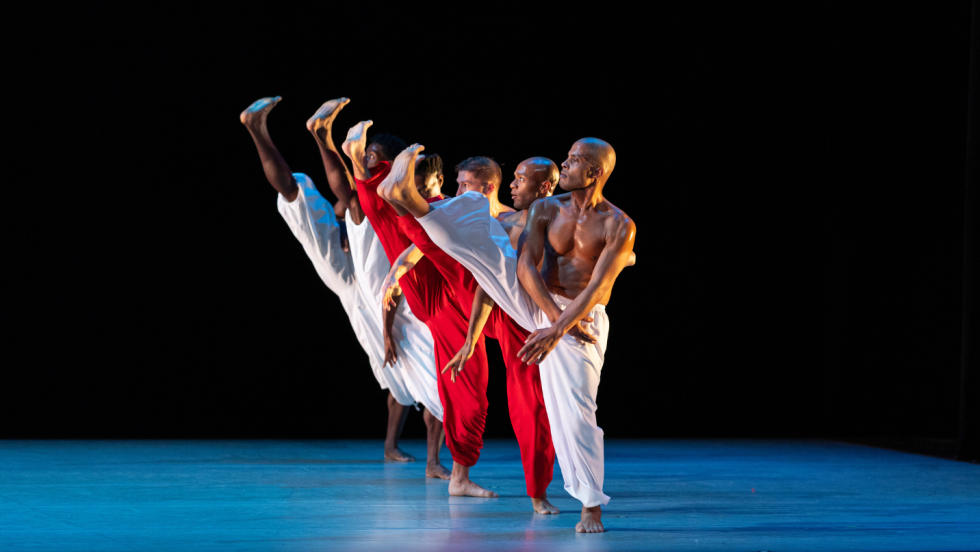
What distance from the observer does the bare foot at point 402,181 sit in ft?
9.39

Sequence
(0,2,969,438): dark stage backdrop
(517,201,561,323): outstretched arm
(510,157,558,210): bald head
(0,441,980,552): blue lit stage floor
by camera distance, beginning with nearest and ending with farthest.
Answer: (0,441,980,552): blue lit stage floor, (517,201,561,323): outstretched arm, (510,157,558,210): bald head, (0,2,969,438): dark stage backdrop

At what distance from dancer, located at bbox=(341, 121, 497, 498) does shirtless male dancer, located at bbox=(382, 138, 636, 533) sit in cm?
64

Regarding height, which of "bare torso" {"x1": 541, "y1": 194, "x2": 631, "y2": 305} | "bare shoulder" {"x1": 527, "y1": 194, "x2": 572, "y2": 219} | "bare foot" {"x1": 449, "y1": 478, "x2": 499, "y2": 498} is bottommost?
"bare foot" {"x1": 449, "y1": 478, "x2": 499, "y2": 498}

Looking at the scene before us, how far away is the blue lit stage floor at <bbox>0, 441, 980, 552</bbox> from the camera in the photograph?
2.72m

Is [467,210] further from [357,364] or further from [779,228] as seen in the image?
[779,228]

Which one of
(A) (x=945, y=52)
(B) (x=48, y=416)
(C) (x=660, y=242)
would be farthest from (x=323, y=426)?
(A) (x=945, y=52)

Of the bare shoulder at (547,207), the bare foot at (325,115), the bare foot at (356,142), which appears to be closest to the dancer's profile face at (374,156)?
the bare foot at (325,115)

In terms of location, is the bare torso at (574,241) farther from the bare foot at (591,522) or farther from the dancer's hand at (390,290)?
the dancer's hand at (390,290)

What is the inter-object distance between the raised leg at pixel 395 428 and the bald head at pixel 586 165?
87.8 inches

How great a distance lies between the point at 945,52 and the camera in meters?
6.12

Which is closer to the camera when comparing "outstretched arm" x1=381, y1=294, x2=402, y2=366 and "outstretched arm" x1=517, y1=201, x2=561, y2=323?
"outstretched arm" x1=517, y1=201, x2=561, y2=323


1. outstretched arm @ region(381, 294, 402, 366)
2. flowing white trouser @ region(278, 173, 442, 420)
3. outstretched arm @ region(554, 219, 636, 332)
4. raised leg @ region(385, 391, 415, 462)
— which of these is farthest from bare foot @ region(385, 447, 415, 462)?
outstretched arm @ region(554, 219, 636, 332)

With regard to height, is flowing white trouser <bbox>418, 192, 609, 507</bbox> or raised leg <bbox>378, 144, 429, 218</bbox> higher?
raised leg <bbox>378, 144, 429, 218</bbox>

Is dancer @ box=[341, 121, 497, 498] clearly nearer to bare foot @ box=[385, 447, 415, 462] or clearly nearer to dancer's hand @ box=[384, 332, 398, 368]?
dancer's hand @ box=[384, 332, 398, 368]
